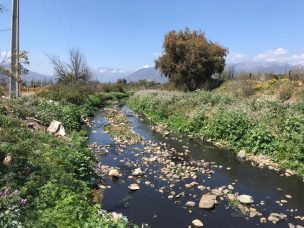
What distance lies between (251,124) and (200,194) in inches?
277

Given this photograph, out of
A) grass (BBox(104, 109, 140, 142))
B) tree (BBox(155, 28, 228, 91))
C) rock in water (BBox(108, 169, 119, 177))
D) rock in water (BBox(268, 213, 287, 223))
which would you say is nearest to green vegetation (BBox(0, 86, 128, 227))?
rock in water (BBox(108, 169, 119, 177))

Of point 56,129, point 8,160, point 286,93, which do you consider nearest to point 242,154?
point 56,129

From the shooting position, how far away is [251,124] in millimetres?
16500

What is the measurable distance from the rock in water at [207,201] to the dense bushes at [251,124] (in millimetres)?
4469

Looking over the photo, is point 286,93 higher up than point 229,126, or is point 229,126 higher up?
point 286,93

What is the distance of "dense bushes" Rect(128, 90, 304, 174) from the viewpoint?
1387 cm

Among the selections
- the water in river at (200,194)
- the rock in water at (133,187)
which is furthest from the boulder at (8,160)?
the rock in water at (133,187)

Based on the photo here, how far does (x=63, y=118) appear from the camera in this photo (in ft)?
65.0

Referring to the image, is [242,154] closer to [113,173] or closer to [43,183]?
[113,173]

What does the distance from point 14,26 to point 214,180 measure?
17.4m

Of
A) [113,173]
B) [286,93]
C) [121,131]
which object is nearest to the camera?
[113,173]

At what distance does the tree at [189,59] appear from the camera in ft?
129

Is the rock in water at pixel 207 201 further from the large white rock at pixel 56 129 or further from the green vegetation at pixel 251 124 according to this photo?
the large white rock at pixel 56 129

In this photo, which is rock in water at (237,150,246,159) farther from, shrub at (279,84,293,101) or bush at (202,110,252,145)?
shrub at (279,84,293,101)
